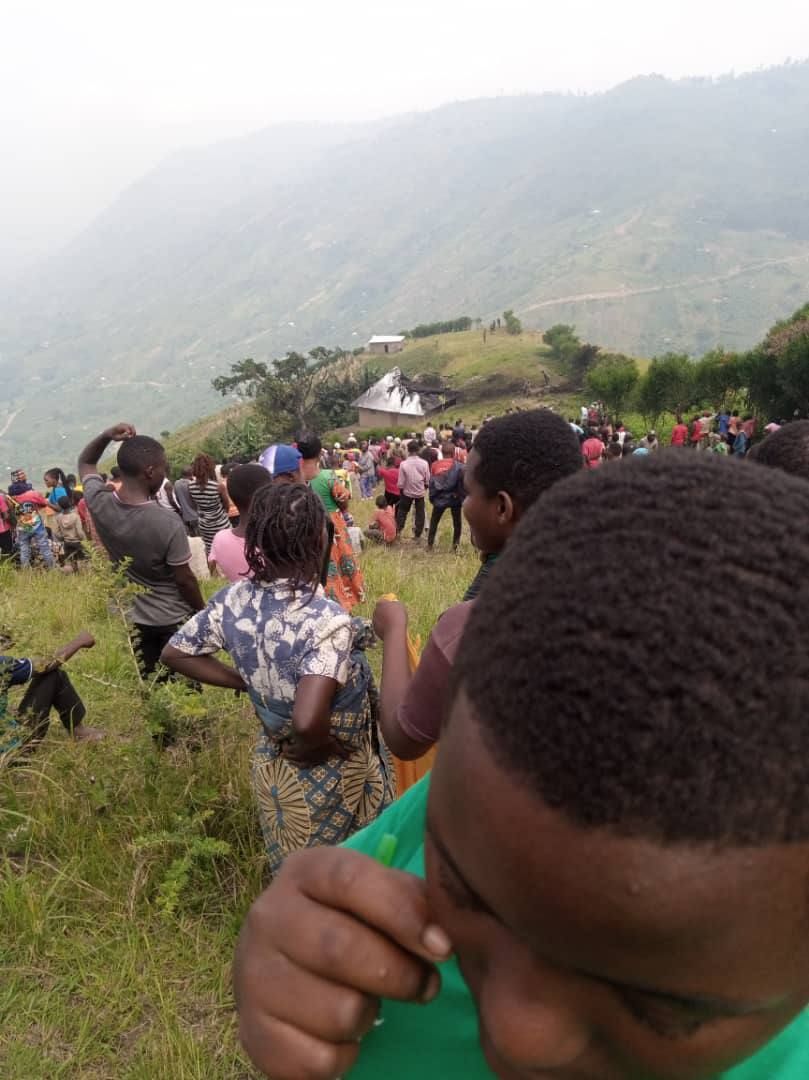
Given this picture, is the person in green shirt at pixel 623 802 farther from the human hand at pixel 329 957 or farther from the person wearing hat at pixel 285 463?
the person wearing hat at pixel 285 463

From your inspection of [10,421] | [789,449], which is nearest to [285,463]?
Answer: [789,449]

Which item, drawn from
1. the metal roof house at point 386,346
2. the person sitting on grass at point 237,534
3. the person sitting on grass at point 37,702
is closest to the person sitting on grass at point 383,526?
the person sitting on grass at point 237,534

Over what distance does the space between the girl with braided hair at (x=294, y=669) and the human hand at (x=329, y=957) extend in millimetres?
1426

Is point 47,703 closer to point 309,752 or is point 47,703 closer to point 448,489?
point 309,752

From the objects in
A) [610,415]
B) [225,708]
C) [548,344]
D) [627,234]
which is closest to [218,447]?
[610,415]

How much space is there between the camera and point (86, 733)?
12.2 feet

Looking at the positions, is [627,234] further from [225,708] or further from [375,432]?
[225,708]

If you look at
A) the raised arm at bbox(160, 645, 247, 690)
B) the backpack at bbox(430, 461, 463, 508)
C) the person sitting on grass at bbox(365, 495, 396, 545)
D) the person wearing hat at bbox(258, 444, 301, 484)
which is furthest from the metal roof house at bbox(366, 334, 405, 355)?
the raised arm at bbox(160, 645, 247, 690)

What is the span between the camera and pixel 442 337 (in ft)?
261

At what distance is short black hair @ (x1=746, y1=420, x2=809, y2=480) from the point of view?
2070 mm

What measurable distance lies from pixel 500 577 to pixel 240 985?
21.0 inches

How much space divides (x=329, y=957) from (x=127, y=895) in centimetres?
230

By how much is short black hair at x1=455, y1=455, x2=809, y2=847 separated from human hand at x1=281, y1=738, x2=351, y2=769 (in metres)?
1.76

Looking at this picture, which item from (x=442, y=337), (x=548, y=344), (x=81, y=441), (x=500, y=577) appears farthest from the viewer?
(x=81, y=441)
